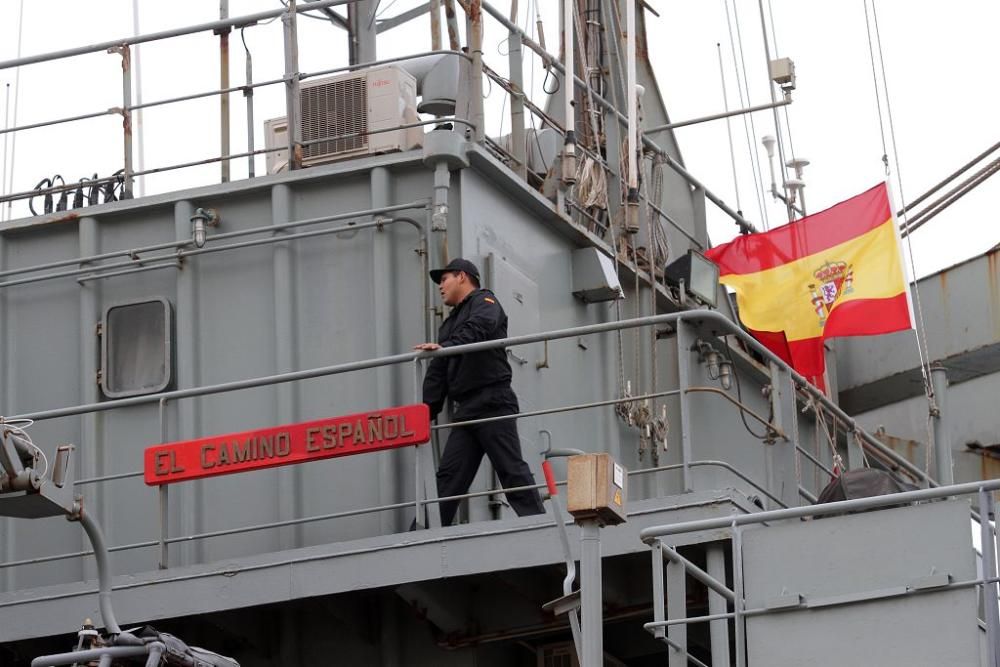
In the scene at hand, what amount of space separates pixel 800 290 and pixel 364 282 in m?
4.89

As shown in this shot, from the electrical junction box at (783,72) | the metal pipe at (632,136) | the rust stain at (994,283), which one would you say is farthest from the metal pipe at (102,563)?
the rust stain at (994,283)

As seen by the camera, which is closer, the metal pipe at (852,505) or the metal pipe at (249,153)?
the metal pipe at (852,505)

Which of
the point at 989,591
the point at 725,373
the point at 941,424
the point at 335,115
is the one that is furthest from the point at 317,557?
the point at 941,424

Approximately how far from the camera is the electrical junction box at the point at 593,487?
989 centimetres

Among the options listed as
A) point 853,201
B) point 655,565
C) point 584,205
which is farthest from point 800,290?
point 655,565

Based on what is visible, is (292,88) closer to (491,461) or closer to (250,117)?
(250,117)

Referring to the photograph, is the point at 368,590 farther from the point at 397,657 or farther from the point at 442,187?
the point at 442,187

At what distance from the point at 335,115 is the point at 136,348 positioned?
220cm

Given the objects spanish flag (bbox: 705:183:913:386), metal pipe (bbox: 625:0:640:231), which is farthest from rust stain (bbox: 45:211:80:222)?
spanish flag (bbox: 705:183:913:386)

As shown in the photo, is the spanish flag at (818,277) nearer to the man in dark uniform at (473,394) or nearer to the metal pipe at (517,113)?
the metal pipe at (517,113)

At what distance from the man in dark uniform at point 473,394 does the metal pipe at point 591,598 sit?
332 cm

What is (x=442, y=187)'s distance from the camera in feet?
47.3

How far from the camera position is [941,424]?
18.0 m

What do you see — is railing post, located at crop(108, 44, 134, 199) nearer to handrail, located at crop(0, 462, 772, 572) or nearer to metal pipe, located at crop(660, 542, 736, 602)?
handrail, located at crop(0, 462, 772, 572)
